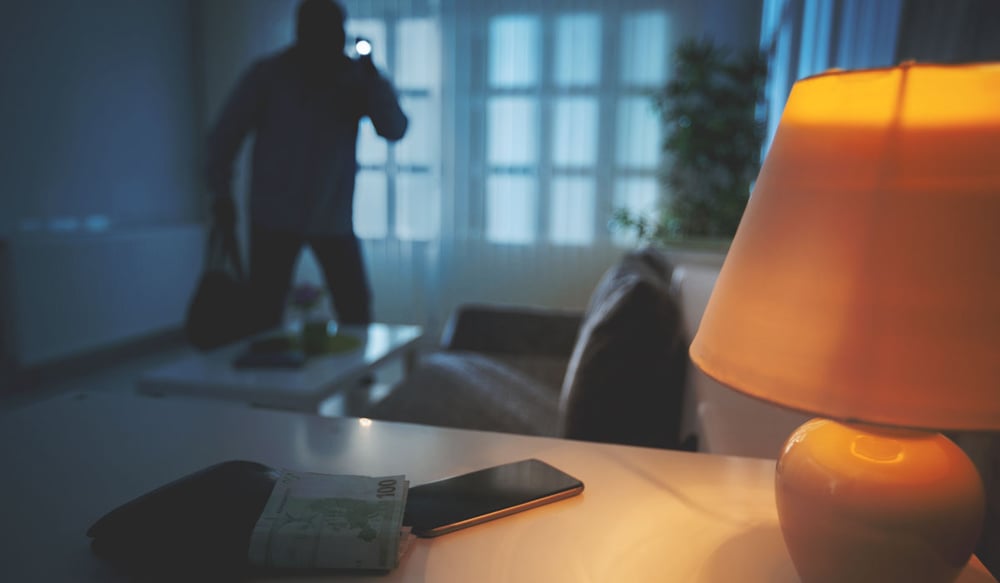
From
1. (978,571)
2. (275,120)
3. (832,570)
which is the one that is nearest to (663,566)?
(832,570)

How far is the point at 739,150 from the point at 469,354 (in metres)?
1.75

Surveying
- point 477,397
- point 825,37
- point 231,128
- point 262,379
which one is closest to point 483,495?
point 477,397

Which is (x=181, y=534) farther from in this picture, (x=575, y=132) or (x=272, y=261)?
(x=575, y=132)

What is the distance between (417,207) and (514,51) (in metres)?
1.11

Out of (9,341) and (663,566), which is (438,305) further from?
(663,566)

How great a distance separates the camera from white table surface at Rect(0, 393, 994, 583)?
23.5 inches

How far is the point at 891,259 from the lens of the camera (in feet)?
1.39

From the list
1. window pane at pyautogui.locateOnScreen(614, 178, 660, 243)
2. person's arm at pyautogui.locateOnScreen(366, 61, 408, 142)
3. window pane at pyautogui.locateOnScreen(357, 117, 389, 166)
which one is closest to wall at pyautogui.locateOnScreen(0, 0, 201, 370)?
window pane at pyautogui.locateOnScreen(357, 117, 389, 166)

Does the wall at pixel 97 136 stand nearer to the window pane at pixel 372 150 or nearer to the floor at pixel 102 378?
the floor at pixel 102 378

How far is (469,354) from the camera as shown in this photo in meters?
2.34

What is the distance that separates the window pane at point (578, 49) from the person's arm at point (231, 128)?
1.83 m

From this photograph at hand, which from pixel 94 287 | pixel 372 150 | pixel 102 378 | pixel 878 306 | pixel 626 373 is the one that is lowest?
pixel 102 378

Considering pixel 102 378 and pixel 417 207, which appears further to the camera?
pixel 417 207

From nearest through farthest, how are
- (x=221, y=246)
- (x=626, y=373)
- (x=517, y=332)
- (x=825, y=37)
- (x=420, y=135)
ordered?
(x=626, y=373) → (x=825, y=37) → (x=221, y=246) → (x=517, y=332) → (x=420, y=135)
